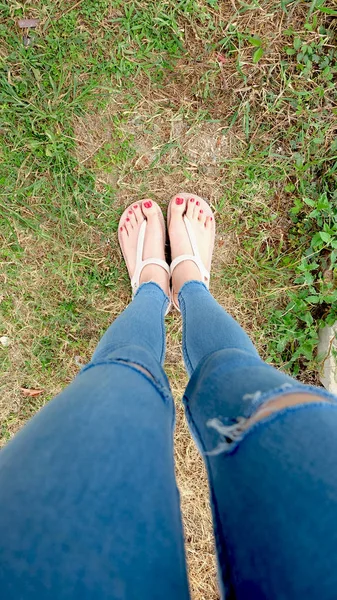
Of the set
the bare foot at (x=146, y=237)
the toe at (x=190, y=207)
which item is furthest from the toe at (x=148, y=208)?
the toe at (x=190, y=207)

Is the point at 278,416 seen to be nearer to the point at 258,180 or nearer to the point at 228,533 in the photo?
the point at 228,533

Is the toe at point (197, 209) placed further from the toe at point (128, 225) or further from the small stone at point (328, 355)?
the small stone at point (328, 355)

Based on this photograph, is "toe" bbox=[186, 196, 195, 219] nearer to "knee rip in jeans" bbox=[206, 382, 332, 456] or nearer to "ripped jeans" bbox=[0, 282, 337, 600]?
"ripped jeans" bbox=[0, 282, 337, 600]

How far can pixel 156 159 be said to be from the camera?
6.48ft

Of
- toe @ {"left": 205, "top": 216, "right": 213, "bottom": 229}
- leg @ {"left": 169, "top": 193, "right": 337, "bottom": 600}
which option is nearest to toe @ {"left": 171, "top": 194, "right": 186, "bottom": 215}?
toe @ {"left": 205, "top": 216, "right": 213, "bottom": 229}

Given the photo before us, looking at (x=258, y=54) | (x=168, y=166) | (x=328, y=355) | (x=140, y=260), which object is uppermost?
(x=258, y=54)

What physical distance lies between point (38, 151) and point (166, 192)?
2.05 feet

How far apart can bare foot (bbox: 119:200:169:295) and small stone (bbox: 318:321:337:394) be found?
2.59ft

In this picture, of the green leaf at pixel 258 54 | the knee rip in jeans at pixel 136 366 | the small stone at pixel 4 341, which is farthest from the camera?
the small stone at pixel 4 341

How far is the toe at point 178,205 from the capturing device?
6.71 feet

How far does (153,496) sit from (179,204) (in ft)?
4.97

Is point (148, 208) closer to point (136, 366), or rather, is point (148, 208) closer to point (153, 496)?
point (136, 366)

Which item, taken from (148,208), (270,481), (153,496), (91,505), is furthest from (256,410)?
(148,208)

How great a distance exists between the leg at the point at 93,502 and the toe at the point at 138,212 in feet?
3.87
